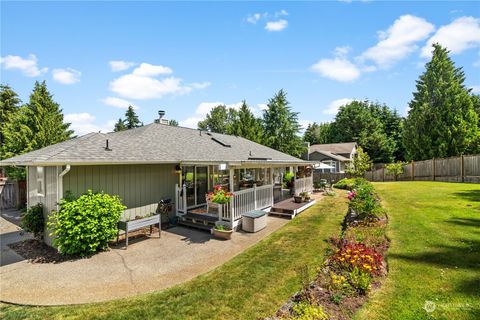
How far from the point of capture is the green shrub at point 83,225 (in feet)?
22.9

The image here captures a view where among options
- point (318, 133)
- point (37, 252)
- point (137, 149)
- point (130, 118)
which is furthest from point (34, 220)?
point (318, 133)

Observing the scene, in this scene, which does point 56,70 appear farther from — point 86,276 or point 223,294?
point 223,294

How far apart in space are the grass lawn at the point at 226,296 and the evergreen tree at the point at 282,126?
28508mm

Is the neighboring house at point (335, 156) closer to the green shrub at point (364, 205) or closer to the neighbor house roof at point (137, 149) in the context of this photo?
the neighbor house roof at point (137, 149)

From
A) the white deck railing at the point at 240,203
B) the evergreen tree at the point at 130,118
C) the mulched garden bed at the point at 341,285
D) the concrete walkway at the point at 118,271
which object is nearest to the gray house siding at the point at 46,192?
the concrete walkway at the point at 118,271

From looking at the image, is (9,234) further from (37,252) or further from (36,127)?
(36,127)

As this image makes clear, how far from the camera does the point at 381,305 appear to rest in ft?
13.1

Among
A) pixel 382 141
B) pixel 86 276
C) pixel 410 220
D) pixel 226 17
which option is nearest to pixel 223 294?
pixel 86 276

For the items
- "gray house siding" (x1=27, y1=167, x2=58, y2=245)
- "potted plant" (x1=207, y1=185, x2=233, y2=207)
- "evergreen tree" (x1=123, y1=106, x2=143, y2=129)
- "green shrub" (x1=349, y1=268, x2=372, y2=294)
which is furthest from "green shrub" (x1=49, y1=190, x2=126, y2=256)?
"evergreen tree" (x1=123, y1=106, x2=143, y2=129)

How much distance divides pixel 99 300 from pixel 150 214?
209 inches

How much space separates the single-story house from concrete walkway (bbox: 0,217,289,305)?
1.91 meters

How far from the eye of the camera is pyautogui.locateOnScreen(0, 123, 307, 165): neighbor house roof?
24.5ft

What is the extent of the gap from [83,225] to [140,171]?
3148mm

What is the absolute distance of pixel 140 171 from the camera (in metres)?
9.72
